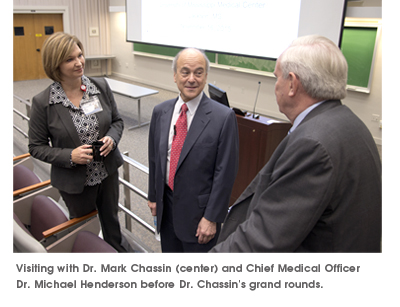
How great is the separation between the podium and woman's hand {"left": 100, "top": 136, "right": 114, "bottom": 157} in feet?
4.59

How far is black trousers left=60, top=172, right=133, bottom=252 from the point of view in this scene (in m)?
1.82

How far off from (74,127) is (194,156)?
0.70m

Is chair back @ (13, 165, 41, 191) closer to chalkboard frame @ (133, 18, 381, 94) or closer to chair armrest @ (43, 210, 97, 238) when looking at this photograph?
chair armrest @ (43, 210, 97, 238)

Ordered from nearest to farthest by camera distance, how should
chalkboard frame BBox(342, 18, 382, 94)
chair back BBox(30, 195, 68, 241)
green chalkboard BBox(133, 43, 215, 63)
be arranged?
chair back BBox(30, 195, 68, 241) → chalkboard frame BBox(342, 18, 382, 94) → green chalkboard BBox(133, 43, 215, 63)

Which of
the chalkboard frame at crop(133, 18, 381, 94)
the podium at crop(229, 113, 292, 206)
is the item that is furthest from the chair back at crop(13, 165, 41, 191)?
the chalkboard frame at crop(133, 18, 381, 94)

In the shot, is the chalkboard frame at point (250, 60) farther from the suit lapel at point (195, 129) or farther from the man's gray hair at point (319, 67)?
the man's gray hair at point (319, 67)

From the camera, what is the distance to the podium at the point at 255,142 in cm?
273

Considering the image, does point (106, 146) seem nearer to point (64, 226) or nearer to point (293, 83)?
point (64, 226)

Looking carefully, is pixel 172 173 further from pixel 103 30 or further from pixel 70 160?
pixel 103 30

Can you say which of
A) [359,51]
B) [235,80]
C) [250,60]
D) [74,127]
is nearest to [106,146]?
[74,127]

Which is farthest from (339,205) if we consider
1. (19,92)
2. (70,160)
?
(19,92)

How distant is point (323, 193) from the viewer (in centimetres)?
79

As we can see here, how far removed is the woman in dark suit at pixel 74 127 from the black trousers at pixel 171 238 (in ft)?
1.45

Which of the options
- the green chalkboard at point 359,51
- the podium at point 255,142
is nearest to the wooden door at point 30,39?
the green chalkboard at point 359,51
